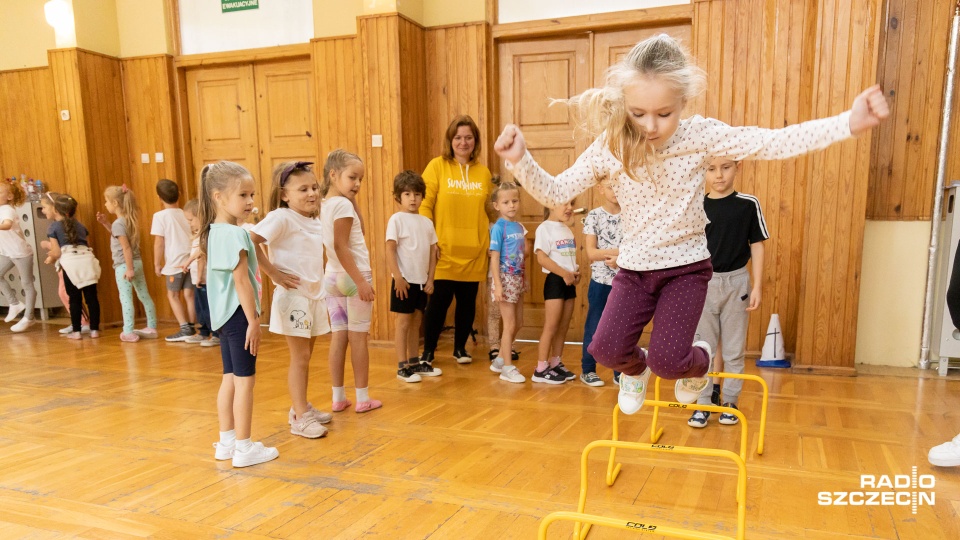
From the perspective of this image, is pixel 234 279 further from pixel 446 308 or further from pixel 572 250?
pixel 572 250

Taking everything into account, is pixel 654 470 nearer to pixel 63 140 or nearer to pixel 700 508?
pixel 700 508

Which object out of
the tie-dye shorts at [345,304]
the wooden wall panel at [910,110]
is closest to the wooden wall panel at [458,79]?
the tie-dye shorts at [345,304]

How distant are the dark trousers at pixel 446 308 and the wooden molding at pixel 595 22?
200 cm

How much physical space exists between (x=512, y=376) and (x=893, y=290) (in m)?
2.57

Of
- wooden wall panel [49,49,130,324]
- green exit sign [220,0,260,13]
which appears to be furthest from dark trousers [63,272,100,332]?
green exit sign [220,0,260,13]

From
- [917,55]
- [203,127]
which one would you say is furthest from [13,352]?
[917,55]

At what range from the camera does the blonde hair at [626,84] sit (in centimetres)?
148

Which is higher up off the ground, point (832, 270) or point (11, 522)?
point (832, 270)

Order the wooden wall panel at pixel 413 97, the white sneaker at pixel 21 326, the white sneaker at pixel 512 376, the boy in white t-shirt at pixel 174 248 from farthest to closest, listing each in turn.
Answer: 1. the white sneaker at pixel 21 326
2. the boy in white t-shirt at pixel 174 248
3. the wooden wall panel at pixel 413 97
4. the white sneaker at pixel 512 376

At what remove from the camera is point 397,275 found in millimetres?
3463

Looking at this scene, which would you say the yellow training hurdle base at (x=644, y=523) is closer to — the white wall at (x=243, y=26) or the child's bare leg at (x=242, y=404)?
the child's bare leg at (x=242, y=404)

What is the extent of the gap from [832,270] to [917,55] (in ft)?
4.74

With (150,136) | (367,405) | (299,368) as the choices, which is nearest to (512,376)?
(367,405)

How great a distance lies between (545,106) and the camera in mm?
4590
